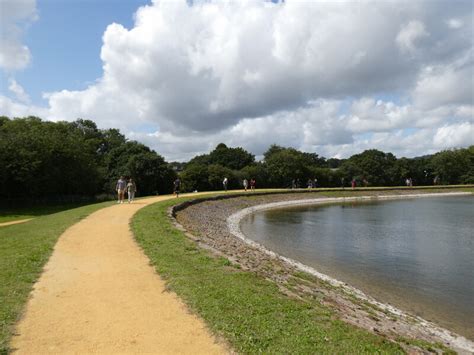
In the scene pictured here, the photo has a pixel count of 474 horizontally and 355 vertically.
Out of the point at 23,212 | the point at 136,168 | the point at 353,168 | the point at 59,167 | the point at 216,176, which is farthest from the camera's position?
the point at 353,168

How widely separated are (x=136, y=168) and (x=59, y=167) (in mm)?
10043

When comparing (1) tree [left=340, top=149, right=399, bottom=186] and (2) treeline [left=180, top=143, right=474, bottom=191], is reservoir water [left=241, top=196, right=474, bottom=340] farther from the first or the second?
(1) tree [left=340, top=149, right=399, bottom=186]

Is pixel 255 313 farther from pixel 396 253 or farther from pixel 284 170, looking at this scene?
pixel 284 170

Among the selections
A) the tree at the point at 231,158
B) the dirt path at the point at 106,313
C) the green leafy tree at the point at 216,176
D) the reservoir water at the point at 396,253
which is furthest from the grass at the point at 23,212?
the tree at the point at 231,158

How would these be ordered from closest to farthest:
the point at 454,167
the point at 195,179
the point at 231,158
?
1. the point at 195,179
2. the point at 231,158
3. the point at 454,167

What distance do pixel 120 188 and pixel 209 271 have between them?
65.1 feet

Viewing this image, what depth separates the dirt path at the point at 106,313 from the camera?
5.84m

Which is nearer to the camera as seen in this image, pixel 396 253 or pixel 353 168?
pixel 396 253

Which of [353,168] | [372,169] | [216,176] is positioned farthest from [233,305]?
[372,169]

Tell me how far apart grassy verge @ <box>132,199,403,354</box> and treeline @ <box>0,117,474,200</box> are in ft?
116

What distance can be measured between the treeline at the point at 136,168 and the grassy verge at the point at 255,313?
116 ft

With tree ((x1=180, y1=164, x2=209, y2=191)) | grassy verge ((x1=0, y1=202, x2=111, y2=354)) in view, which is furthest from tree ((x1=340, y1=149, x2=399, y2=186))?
grassy verge ((x1=0, y1=202, x2=111, y2=354))

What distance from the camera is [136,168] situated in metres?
50.8

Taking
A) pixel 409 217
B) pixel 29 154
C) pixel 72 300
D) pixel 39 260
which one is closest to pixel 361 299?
pixel 72 300
